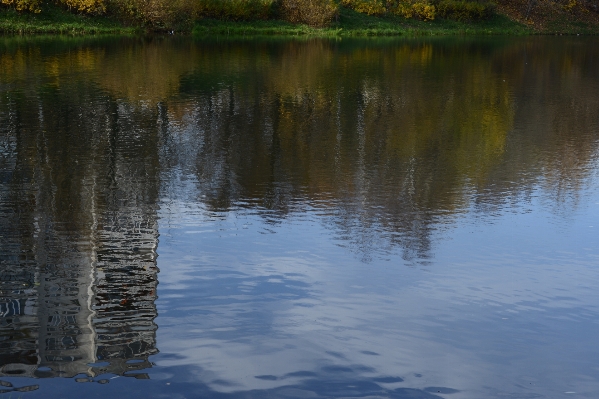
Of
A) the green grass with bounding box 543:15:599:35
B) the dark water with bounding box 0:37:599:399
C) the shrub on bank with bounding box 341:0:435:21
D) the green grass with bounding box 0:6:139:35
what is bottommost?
the dark water with bounding box 0:37:599:399

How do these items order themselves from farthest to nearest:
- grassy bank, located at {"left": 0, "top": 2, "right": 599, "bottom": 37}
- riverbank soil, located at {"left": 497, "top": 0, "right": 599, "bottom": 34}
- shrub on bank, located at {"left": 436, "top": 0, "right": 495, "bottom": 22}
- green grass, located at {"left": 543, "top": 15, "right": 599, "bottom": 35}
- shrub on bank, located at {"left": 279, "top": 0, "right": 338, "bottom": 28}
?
riverbank soil, located at {"left": 497, "top": 0, "right": 599, "bottom": 34} < green grass, located at {"left": 543, "top": 15, "right": 599, "bottom": 35} < shrub on bank, located at {"left": 436, "top": 0, "right": 495, "bottom": 22} < shrub on bank, located at {"left": 279, "top": 0, "right": 338, "bottom": 28} < grassy bank, located at {"left": 0, "top": 2, "right": 599, "bottom": 37}

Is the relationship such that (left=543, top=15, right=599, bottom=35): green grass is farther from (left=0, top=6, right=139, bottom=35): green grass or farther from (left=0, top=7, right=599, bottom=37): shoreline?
(left=0, top=6, right=139, bottom=35): green grass

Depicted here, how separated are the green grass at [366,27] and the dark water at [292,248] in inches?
1116

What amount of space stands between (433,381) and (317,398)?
1092mm

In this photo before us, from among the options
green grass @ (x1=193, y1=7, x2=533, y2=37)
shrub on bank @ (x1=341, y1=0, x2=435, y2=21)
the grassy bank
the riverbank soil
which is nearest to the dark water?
the grassy bank

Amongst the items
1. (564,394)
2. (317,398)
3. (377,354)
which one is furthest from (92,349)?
(564,394)

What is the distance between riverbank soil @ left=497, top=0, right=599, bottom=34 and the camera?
6619cm

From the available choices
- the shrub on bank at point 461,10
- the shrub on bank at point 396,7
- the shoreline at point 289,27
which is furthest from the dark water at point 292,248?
the shrub on bank at point 461,10

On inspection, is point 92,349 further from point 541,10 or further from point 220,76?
point 541,10

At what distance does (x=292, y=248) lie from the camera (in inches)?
386

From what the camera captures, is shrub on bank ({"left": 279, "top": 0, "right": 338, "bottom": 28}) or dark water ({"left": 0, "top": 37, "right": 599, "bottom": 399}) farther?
shrub on bank ({"left": 279, "top": 0, "right": 338, "bottom": 28})

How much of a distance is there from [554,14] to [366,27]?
22846 millimetres

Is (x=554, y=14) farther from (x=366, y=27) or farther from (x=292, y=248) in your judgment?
(x=292, y=248)

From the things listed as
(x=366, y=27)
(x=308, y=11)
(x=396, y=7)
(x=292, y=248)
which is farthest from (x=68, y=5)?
(x=292, y=248)
